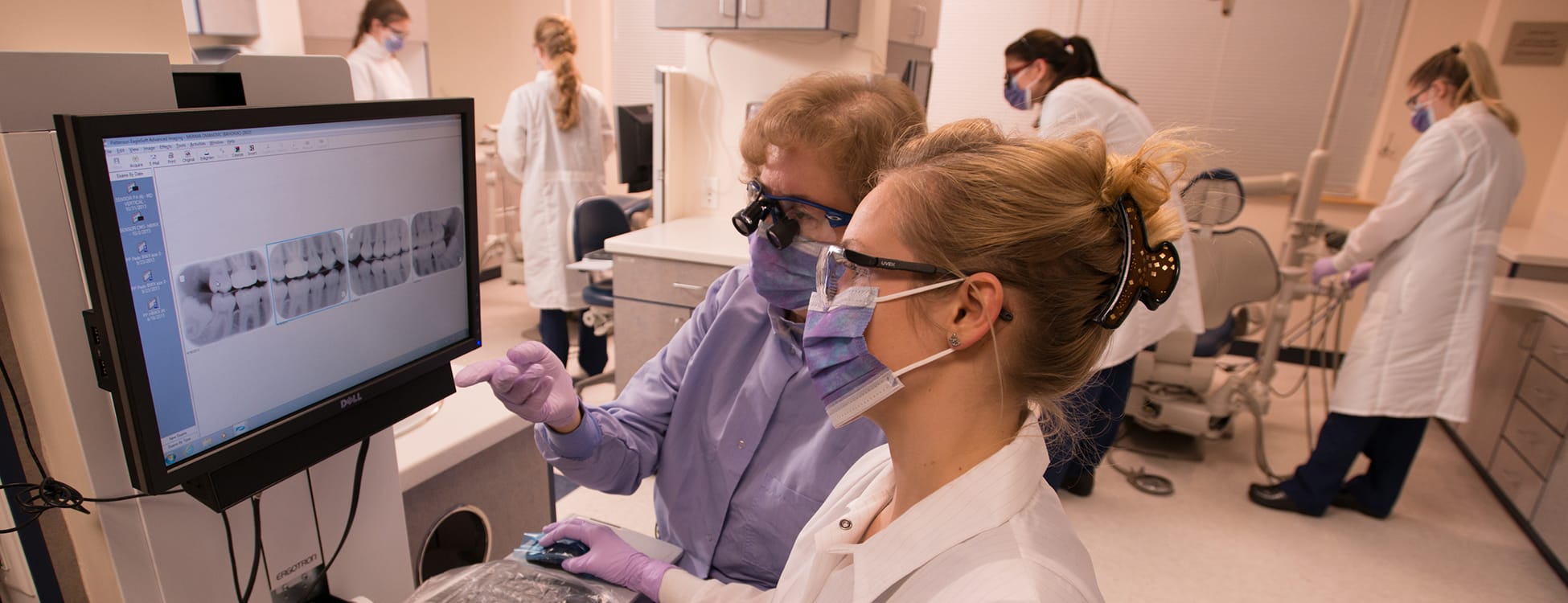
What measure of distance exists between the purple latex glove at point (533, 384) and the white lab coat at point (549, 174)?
2.49m

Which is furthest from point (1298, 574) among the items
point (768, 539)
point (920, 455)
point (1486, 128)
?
point (920, 455)

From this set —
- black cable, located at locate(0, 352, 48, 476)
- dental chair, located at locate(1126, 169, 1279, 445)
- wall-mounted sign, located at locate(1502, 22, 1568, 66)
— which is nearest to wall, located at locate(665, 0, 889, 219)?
dental chair, located at locate(1126, 169, 1279, 445)

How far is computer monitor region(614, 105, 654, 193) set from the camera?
3291 millimetres

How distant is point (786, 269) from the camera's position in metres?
1.18

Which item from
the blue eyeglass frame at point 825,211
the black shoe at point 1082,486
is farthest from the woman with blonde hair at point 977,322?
the black shoe at point 1082,486

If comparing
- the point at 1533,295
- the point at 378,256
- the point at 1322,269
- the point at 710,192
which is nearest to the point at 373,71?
the point at 710,192

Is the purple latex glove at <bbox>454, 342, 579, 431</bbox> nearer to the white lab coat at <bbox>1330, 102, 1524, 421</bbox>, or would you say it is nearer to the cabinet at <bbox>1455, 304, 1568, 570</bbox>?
the white lab coat at <bbox>1330, 102, 1524, 421</bbox>

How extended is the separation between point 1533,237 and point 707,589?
397 cm

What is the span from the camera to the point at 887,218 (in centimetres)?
82

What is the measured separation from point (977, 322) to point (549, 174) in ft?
10.6

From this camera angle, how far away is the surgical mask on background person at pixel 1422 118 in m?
2.60

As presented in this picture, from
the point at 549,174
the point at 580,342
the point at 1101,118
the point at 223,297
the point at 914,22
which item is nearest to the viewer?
the point at 223,297

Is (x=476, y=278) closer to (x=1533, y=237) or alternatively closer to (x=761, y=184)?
(x=761, y=184)

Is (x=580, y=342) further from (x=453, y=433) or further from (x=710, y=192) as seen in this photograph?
(x=453, y=433)
